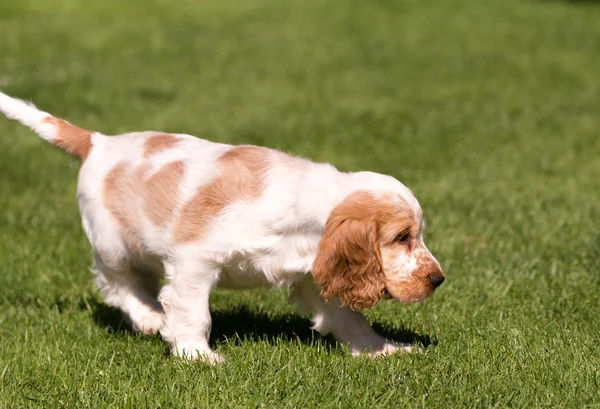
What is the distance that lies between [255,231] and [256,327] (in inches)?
36.6

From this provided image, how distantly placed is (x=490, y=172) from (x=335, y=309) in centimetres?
456

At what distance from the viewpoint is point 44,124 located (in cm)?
533

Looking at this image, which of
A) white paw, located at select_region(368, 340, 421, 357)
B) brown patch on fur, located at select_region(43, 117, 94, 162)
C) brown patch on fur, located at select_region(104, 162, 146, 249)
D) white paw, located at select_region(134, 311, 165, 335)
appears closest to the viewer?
white paw, located at select_region(368, 340, 421, 357)

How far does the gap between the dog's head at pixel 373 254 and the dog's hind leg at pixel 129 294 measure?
1.20 m

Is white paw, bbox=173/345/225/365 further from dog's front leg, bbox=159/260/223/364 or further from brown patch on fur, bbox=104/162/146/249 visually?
brown patch on fur, bbox=104/162/146/249

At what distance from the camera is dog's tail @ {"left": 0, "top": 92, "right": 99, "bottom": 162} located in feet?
17.3

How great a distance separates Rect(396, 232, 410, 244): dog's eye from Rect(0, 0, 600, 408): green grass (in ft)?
1.93

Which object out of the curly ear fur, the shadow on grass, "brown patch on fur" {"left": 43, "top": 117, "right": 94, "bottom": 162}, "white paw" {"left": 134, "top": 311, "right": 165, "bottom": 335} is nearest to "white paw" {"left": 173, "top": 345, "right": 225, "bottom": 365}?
the shadow on grass

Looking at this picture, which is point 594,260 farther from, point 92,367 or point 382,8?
point 382,8

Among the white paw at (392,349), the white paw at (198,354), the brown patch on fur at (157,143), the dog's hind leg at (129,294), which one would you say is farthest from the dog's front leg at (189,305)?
the white paw at (392,349)

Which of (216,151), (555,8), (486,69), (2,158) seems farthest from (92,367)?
(555,8)

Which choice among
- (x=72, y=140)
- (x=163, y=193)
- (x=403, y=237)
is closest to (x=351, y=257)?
(x=403, y=237)

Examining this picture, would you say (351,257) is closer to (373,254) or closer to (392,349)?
(373,254)

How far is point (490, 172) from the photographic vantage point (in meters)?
8.88
